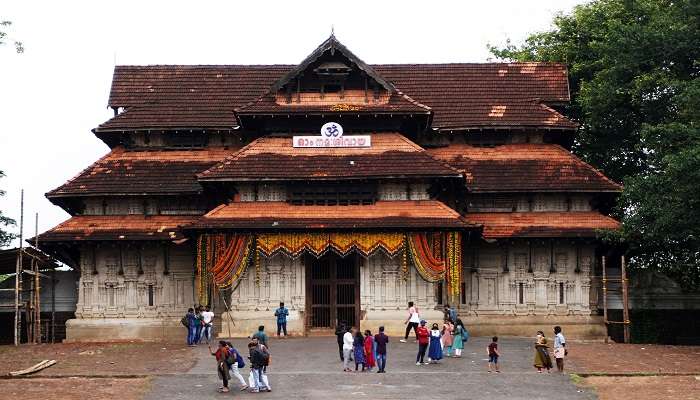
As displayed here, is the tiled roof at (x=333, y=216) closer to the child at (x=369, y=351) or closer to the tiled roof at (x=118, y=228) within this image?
the tiled roof at (x=118, y=228)

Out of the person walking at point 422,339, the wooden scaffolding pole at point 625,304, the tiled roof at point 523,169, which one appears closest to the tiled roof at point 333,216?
the tiled roof at point 523,169

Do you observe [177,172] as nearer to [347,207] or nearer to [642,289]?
[347,207]

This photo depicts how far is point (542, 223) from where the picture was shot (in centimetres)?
4391

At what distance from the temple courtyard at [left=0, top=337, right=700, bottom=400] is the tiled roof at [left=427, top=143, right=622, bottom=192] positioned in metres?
8.53

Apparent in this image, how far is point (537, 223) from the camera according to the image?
43938mm

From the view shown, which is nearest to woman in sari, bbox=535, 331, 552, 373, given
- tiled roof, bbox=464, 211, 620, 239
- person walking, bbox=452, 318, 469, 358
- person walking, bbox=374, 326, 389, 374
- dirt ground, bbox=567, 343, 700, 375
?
dirt ground, bbox=567, 343, 700, 375

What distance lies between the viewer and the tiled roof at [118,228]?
43125mm

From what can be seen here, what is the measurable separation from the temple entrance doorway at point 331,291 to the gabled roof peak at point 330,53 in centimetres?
698

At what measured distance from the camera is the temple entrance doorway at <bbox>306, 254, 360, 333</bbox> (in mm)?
41562

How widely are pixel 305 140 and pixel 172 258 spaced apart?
7310 millimetres

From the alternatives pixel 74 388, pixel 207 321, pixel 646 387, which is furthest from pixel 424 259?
pixel 74 388

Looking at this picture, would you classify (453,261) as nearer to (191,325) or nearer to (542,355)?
(542,355)

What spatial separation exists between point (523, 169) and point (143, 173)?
1572cm

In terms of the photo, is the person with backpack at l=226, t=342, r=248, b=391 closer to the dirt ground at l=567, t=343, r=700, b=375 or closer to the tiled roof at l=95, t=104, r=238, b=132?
the dirt ground at l=567, t=343, r=700, b=375
